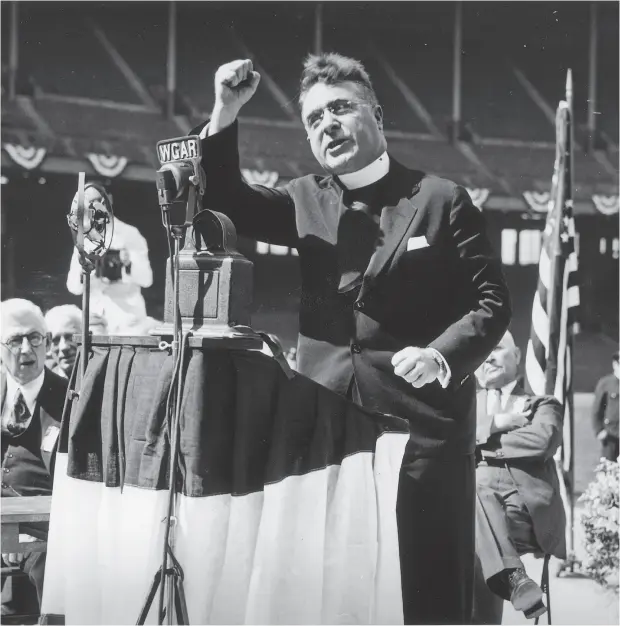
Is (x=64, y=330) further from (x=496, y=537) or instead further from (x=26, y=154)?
(x=496, y=537)

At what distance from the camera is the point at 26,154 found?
233 inches

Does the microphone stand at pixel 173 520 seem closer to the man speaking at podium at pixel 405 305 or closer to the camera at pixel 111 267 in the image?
the man speaking at podium at pixel 405 305

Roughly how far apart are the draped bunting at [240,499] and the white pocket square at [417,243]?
555 mm

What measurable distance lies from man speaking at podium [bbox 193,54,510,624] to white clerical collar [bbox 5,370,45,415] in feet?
5.86

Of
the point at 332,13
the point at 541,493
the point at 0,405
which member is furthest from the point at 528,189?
the point at 0,405

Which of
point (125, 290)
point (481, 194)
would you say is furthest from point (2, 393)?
point (481, 194)

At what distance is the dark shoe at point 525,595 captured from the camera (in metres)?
3.48

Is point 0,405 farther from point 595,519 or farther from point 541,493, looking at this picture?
point 595,519

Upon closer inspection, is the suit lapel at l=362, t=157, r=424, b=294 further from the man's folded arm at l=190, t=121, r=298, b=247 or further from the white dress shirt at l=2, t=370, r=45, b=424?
the white dress shirt at l=2, t=370, r=45, b=424

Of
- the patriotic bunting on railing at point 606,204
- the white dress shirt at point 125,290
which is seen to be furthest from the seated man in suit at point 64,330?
the patriotic bunting on railing at point 606,204

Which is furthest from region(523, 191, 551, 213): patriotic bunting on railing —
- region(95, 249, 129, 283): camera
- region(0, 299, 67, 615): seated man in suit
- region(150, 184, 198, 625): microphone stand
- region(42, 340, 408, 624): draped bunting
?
region(150, 184, 198, 625): microphone stand

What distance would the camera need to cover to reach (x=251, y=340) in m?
2.09

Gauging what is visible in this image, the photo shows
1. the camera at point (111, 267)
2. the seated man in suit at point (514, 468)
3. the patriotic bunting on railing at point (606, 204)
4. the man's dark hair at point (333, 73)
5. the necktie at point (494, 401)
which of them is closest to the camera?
the man's dark hair at point (333, 73)

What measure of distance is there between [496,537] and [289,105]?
3743 mm
